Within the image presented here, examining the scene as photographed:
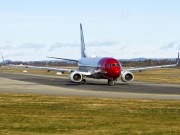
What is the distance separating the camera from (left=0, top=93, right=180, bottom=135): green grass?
17.4 metres

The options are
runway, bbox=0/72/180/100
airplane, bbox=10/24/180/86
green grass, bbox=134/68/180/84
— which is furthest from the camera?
green grass, bbox=134/68/180/84

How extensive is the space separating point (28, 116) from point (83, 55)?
57.1m

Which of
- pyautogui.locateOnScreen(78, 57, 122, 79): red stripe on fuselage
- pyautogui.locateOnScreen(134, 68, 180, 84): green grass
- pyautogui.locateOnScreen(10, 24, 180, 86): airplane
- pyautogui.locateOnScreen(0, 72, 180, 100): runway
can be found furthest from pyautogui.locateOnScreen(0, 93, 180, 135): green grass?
pyautogui.locateOnScreen(134, 68, 180, 84): green grass

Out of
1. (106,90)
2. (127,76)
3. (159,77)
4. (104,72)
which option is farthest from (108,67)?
(159,77)

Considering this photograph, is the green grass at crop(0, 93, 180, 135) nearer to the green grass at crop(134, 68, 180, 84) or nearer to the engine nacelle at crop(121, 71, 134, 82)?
the engine nacelle at crop(121, 71, 134, 82)

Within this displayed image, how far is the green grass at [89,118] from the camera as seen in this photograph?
17391mm

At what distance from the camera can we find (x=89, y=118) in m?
21.1

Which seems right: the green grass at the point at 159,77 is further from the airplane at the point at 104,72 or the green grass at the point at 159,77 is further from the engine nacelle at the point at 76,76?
the engine nacelle at the point at 76,76

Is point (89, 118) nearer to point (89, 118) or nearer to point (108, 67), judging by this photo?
point (89, 118)

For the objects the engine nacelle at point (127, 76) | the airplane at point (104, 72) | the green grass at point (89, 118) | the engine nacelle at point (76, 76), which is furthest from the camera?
the engine nacelle at point (76, 76)

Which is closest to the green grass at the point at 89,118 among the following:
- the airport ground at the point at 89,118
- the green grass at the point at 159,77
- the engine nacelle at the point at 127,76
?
the airport ground at the point at 89,118

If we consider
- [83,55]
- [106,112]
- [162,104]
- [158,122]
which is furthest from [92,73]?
[158,122]

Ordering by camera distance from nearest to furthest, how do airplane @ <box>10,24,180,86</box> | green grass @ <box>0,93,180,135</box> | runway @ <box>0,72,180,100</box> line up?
green grass @ <box>0,93,180,135</box> < runway @ <box>0,72,180,100</box> < airplane @ <box>10,24,180,86</box>

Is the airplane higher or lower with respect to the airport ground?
higher
